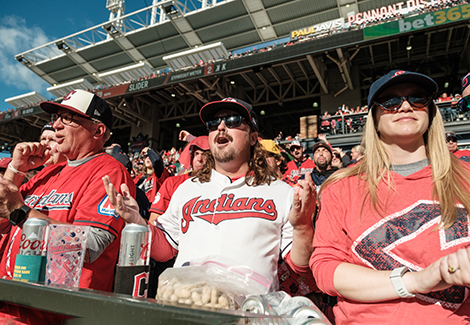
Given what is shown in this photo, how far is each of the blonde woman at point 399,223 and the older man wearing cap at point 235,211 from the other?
0.69 ft

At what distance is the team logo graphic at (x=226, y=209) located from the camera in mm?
1678

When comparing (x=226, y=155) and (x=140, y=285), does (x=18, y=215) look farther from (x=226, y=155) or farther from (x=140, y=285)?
(x=226, y=155)

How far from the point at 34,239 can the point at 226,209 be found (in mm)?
938

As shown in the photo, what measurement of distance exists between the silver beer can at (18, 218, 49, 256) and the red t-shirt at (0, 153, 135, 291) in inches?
14.3

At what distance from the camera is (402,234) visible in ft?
3.96

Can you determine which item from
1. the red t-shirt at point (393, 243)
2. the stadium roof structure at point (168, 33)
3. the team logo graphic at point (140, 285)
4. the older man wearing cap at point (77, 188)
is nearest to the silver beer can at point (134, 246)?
the team logo graphic at point (140, 285)

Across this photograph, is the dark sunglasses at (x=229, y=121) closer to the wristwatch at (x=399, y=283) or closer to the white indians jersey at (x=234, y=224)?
the white indians jersey at (x=234, y=224)

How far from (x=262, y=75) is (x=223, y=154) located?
17388mm

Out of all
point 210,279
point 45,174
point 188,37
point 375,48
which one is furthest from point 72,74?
point 210,279

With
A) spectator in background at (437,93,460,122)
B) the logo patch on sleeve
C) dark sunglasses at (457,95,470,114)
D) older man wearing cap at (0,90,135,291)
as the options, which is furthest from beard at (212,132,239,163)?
spectator in background at (437,93,460,122)

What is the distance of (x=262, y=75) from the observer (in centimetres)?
1844

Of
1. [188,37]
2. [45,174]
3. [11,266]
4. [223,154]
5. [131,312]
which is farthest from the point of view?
[188,37]

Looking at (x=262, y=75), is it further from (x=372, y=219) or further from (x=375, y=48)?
(x=372, y=219)

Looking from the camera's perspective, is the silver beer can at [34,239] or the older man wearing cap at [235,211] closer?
the silver beer can at [34,239]
